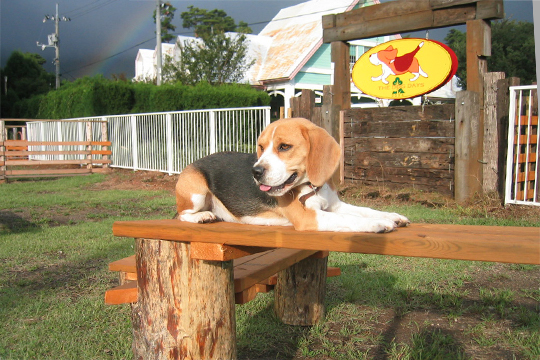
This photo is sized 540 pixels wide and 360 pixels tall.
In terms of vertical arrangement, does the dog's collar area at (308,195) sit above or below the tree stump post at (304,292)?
above

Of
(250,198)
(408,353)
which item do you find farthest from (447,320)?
(250,198)

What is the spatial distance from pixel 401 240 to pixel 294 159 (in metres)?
0.95

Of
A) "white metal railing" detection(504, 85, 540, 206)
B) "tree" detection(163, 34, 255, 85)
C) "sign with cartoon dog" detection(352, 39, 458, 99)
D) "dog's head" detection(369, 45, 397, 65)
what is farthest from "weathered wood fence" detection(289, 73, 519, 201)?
"tree" detection(163, 34, 255, 85)

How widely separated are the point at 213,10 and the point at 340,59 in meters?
42.0

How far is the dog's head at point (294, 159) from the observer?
273cm

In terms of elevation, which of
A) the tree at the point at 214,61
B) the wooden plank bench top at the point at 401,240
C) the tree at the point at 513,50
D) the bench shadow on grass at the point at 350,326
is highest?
the tree at the point at 513,50

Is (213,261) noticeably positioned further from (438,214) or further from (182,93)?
(182,93)

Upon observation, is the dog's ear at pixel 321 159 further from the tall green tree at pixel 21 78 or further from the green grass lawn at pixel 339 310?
the tall green tree at pixel 21 78

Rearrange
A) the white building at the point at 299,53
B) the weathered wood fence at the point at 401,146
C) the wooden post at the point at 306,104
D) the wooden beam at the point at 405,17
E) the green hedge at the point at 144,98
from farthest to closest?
the white building at the point at 299,53 → the green hedge at the point at 144,98 → the wooden post at the point at 306,104 → the weathered wood fence at the point at 401,146 → the wooden beam at the point at 405,17

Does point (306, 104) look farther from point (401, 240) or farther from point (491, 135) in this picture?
point (401, 240)

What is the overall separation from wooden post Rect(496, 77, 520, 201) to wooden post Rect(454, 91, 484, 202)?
1.00ft

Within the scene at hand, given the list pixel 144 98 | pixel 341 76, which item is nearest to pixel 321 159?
pixel 341 76

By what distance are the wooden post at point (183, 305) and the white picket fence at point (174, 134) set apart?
8.63m

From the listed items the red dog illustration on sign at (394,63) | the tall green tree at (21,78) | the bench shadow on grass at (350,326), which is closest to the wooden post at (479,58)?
the red dog illustration on sign at (394,63)
